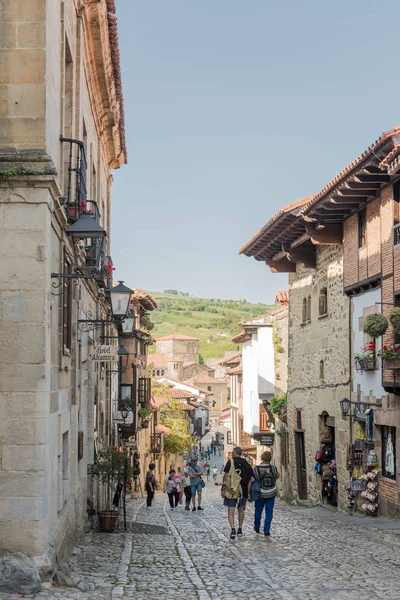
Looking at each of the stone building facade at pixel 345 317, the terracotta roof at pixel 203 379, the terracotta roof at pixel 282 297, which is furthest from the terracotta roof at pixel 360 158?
the terracotta roof at pixel 203 379

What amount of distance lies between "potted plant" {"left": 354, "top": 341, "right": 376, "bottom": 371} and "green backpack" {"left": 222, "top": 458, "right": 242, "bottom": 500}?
619cm

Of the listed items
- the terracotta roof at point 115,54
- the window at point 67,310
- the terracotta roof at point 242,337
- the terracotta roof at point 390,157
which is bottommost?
the window at point 67,310

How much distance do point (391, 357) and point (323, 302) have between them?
7.55m

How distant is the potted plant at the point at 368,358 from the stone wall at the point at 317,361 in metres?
1.96

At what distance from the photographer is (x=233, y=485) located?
14.7m

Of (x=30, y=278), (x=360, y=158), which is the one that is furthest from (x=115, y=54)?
(x=30, y=278)

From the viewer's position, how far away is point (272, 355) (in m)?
40.5

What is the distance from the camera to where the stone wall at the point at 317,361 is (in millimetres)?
22812

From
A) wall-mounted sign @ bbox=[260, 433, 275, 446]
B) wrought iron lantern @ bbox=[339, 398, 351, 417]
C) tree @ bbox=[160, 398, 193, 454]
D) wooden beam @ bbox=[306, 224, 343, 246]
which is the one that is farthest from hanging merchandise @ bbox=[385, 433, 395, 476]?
tree @ bbox=[160, 398, 193, 454]

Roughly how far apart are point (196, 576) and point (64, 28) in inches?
287

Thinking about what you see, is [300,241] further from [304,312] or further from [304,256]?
[304,312]

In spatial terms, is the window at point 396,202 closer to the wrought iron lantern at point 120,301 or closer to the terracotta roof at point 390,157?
the terracotta roof at point 390,157

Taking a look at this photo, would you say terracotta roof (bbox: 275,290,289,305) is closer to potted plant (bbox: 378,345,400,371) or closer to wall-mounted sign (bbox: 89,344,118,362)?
potted plant (bbox: 378,345,400,371)

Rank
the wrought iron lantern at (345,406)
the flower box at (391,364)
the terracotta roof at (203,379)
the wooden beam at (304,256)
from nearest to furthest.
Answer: the flower box at (391,364)
the wrought iron lantern at (345,406)
the wooden beam at (304,256)
the terracotta roof at (203,379)
